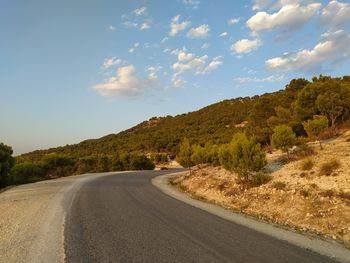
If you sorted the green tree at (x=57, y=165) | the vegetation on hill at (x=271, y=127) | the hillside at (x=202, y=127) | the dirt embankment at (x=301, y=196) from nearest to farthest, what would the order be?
the dirt embankment at (x=301, y=196)
the vegetation on hill at (x=271, y=127)
the green tree at (x=57, y=165)
the hillside at (x=202, y=127)

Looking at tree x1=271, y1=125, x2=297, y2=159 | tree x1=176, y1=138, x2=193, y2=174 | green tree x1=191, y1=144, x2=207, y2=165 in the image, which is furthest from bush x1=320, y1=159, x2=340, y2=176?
tree x1=176, y1=138, x2=193, y2=174

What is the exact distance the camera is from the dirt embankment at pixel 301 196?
40.1 ft

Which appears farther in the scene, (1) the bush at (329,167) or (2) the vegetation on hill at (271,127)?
(2) the vegetation on hill at (271,127)

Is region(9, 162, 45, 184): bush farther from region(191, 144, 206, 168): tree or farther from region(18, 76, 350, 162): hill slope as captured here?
region(191, 144, 206, 168): tree

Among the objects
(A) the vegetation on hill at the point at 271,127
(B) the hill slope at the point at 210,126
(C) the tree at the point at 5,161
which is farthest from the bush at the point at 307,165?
(C) the tree at the point at 5,161

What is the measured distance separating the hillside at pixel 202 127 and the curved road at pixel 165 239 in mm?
35917

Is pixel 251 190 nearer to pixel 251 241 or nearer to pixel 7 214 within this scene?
pixel 251 241

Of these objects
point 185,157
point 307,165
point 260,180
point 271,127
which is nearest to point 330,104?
point 271,127

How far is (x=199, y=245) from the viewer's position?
873cm

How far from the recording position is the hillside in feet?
172

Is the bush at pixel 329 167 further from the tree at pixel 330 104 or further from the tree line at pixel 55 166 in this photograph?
the tree line at pixel 55 166

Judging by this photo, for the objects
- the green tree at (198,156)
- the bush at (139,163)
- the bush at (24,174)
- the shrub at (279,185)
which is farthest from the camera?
the bush at (139,163)

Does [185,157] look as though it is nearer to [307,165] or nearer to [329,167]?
[307,165]

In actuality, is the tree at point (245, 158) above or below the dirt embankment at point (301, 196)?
above
